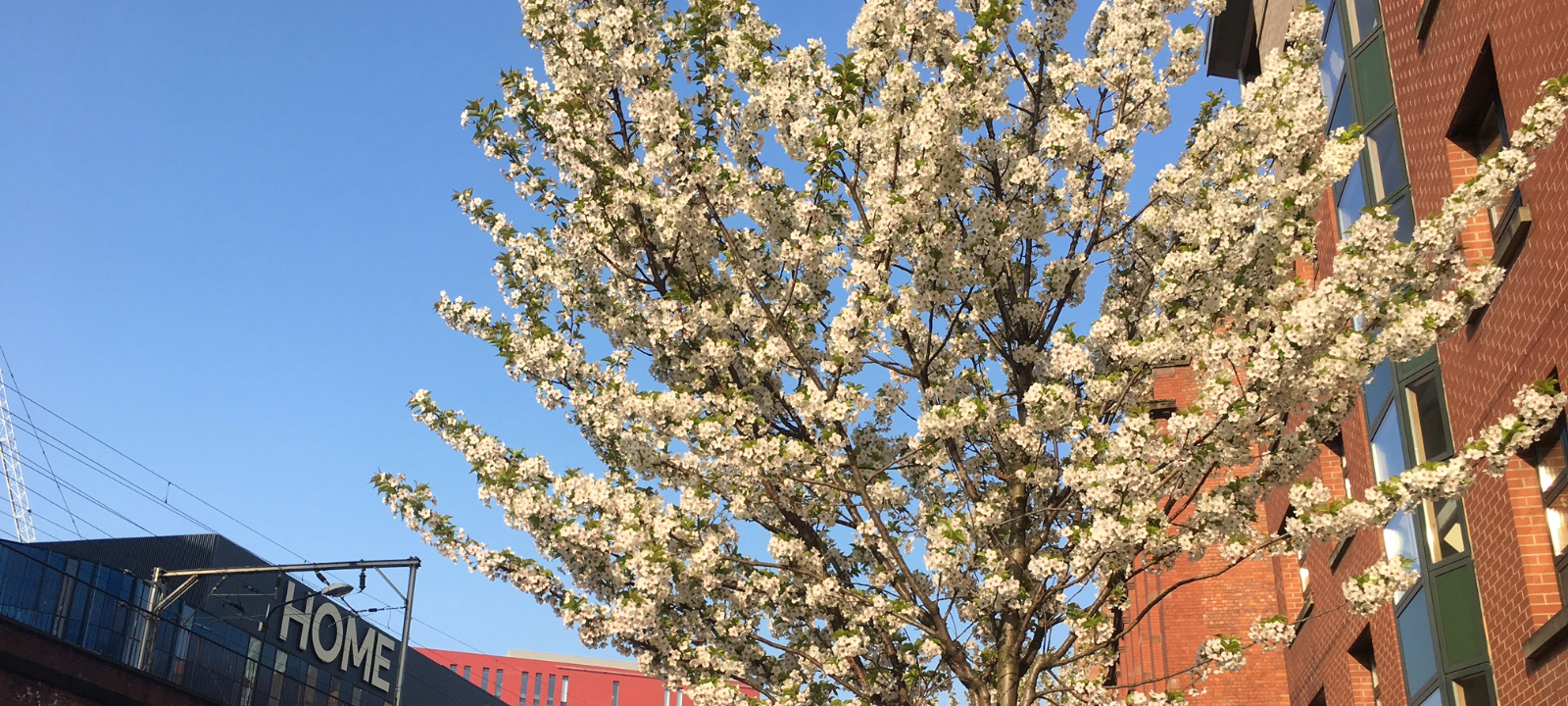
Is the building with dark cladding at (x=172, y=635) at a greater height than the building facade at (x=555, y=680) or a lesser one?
lesser

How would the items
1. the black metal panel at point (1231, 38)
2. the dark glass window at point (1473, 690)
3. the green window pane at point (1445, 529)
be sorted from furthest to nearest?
the black metal panel at point (1231, 38), the green window pane at point (1445, 529), the dark glass window at point (1473, 690)

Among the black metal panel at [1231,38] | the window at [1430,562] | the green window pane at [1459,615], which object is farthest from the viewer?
the black metal panel at [1231,38]

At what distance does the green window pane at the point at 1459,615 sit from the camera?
45.8 feet

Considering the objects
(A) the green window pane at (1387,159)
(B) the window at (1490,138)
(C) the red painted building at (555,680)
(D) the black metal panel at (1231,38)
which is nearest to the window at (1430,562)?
(B) the window at (1490,138)

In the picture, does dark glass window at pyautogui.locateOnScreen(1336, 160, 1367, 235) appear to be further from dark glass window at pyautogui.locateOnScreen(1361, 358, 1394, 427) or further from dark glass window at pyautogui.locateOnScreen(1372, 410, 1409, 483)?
dark glass window at pyautogui.locateOnScreen(1372, 410, 1409, 483)

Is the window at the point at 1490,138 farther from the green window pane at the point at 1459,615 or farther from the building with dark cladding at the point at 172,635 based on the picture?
the building with dark cladding at the point at 172,635

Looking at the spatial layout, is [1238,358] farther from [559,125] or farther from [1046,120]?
[559,125]

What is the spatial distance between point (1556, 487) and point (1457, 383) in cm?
240

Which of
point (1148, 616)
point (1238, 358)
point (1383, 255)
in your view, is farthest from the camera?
point (1148, 616)

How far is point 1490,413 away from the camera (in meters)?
13.0

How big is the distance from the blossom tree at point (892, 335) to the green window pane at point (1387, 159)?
5160 millimetres

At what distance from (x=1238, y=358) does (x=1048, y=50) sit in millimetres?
3833

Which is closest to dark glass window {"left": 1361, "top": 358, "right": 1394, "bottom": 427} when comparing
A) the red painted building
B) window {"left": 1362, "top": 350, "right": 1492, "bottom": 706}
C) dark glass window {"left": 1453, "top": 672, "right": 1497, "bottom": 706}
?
window {"left": 1362, "top": 350, "right": 1492, "bottom": 706}

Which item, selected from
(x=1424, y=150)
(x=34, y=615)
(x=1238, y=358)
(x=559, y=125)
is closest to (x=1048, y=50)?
(x=1238, y=358)
